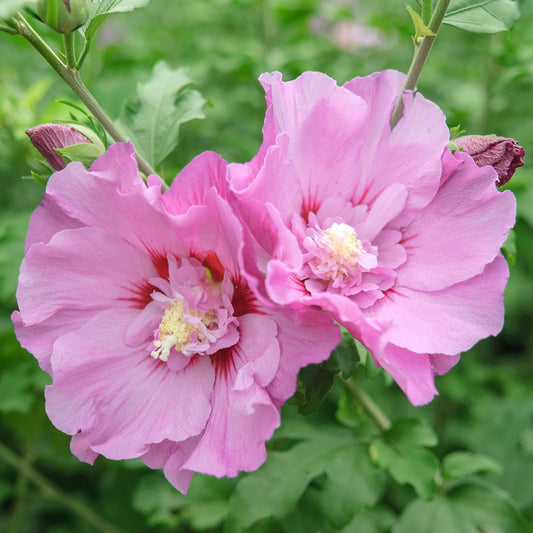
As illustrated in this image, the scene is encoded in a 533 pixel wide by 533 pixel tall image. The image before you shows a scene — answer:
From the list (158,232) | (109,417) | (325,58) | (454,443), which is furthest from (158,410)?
(325,58)

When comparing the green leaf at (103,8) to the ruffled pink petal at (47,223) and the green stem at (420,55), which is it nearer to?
the ruffled pink petal at (47,223)

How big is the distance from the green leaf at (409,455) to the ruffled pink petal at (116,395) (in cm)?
63

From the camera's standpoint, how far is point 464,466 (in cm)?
175

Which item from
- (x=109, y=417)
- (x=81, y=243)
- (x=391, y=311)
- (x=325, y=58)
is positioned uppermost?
(x=81, y=243)

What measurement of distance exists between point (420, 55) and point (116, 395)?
0.81 m

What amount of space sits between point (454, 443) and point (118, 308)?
202 centimetres

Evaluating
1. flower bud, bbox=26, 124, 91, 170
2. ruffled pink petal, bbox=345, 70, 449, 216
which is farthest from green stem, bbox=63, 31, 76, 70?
ruffled pink petal, bbox=345, 70, 449, 216

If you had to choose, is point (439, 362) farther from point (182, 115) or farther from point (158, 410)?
point (182, 115)

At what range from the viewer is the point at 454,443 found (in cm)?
272

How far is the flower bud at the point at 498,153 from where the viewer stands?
1114 millimetres

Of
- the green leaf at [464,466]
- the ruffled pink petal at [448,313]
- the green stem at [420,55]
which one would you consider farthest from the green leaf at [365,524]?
the green stem at [420,55]

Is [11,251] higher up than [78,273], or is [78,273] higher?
[78,273]

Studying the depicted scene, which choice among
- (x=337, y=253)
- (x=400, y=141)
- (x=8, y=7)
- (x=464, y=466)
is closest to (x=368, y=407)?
(x=464, y=466)

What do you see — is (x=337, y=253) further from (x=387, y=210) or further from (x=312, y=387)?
(x=312, y=387)
